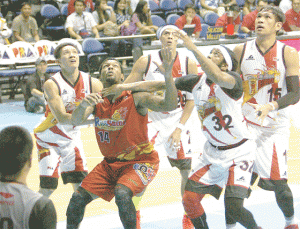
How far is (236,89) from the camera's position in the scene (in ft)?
14.0

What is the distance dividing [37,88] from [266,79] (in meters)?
7.37

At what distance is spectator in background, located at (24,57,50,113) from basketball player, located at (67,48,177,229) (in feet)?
20.9

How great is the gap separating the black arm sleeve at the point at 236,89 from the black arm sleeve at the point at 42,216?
235 cm

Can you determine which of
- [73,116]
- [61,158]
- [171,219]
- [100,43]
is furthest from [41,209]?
[100,43]

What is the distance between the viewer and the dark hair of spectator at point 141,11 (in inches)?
526

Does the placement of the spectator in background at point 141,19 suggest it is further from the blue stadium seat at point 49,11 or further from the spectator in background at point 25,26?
the spectator in background at point 25,26

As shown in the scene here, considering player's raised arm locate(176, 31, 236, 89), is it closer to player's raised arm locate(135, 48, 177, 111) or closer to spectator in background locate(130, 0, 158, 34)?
player's raised arm locate(135, 48, 177, 111)

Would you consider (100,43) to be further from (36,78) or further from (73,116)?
(73,116)

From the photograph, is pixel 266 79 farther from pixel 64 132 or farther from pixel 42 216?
pixel 42 216

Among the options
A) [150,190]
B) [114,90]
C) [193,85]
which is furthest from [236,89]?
[150,190]

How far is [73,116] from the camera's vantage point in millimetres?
4477

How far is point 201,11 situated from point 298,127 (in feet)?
22.3

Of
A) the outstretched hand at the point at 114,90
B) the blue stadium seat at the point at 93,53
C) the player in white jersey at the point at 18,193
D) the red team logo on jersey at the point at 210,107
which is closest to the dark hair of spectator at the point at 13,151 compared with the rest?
the player in white jersey at the point at 18,193

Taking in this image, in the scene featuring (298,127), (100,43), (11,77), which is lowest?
(298,127)
